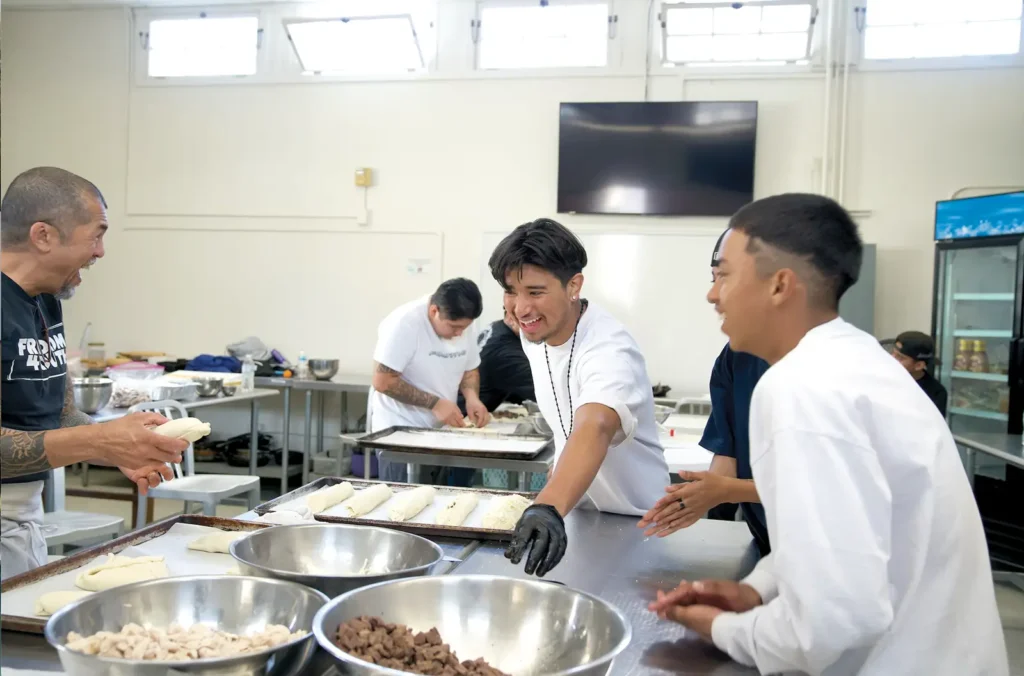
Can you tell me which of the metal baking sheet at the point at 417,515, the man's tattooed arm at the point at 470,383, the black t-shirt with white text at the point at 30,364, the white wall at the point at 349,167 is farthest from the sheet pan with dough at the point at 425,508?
the white wall at the point at 349,167

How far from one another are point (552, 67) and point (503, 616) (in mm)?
5528

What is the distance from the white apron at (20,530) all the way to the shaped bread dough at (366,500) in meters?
0.71

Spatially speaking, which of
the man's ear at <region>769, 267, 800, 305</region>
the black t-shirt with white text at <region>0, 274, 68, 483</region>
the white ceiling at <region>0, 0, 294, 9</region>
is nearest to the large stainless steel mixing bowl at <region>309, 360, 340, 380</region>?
the white ceiling at <region>0, 0, 294, 9</region>

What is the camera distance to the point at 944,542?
1092 millimetres

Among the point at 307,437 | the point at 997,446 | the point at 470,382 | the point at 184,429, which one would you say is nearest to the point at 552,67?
the point at 470,382

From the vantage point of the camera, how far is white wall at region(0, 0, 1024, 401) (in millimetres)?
5793

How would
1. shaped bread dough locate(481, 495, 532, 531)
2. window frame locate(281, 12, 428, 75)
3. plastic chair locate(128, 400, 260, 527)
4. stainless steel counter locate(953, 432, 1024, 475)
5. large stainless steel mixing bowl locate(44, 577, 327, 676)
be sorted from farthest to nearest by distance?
window frame locate(281, 12, 428, 75) < stainless steel counter locate(953, 432, 1024, 475) < plastic chair locate(128, 400, 260, 527) < shaped bread dough locate(481, 495, 532, 531) < large stainless steel mixing bowl locate(44, 577, 327, 676)

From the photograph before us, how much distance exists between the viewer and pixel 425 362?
3.90 meters

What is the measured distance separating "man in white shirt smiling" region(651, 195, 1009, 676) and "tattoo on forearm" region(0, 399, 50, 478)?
1.26 m

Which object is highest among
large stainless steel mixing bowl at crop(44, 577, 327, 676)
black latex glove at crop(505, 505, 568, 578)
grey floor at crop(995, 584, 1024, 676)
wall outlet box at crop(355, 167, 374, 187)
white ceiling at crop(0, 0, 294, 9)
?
white ceiling at crop(0, 0, 294, 9)

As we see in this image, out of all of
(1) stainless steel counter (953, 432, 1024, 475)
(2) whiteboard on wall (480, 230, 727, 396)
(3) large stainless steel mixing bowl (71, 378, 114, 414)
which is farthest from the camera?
(2) whiteboard on wall (480, 230, 727, 396)

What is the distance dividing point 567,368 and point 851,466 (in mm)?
1131

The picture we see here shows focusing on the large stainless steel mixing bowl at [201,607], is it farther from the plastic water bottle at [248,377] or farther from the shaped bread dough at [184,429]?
the plastic water bottle at [248,377]

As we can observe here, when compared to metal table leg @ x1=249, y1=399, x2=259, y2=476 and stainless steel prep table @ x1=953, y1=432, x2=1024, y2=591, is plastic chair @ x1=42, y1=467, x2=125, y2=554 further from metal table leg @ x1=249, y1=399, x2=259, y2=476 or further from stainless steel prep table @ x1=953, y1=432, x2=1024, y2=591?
stainless steel prep table @ x1=953, y1=432, x2=1024, y2=591
